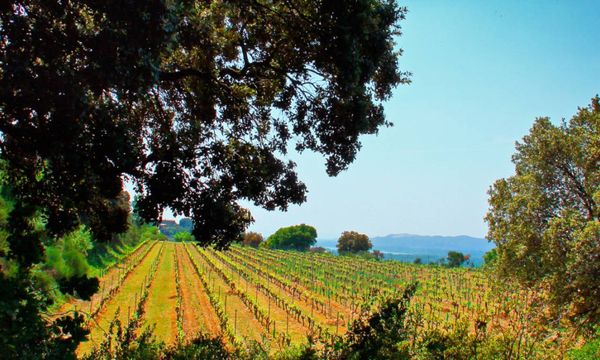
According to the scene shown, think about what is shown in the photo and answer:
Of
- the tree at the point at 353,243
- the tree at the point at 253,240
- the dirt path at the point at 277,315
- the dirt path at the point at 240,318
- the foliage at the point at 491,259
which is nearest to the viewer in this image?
the foliage at the point at 491,259

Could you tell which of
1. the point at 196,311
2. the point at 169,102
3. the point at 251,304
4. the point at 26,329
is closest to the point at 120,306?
the point at 196,311

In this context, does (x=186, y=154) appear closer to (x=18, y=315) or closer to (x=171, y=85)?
(x=171, y=85)

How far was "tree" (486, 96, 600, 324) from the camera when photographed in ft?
49.8

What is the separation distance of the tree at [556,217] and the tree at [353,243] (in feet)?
358

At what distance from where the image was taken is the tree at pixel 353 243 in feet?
424

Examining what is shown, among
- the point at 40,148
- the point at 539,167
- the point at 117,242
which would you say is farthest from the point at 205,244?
the point at 117,242

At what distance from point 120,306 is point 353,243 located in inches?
4036

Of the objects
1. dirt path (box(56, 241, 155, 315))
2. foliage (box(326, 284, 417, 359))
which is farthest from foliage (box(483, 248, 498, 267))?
dirt path (box(56, 241, 155, 315))

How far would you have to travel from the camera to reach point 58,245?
1359 inches

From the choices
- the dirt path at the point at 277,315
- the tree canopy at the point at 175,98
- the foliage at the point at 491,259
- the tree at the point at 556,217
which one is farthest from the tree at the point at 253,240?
the tree canopy at the point at 175,98

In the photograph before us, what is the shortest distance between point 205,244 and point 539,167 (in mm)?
15961

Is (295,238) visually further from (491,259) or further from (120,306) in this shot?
(491,259)

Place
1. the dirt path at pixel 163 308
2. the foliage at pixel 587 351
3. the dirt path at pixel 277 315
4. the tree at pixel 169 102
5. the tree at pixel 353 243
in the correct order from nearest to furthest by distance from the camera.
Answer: the tree at pixel 169 102, the foliage at pixel 587 351, the dirt path at pixel 163 308, the dirt path at pixel 277 315, the tree at pixel 353 243

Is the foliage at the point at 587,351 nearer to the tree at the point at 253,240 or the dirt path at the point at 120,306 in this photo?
the dirt path at the point at 120,306
